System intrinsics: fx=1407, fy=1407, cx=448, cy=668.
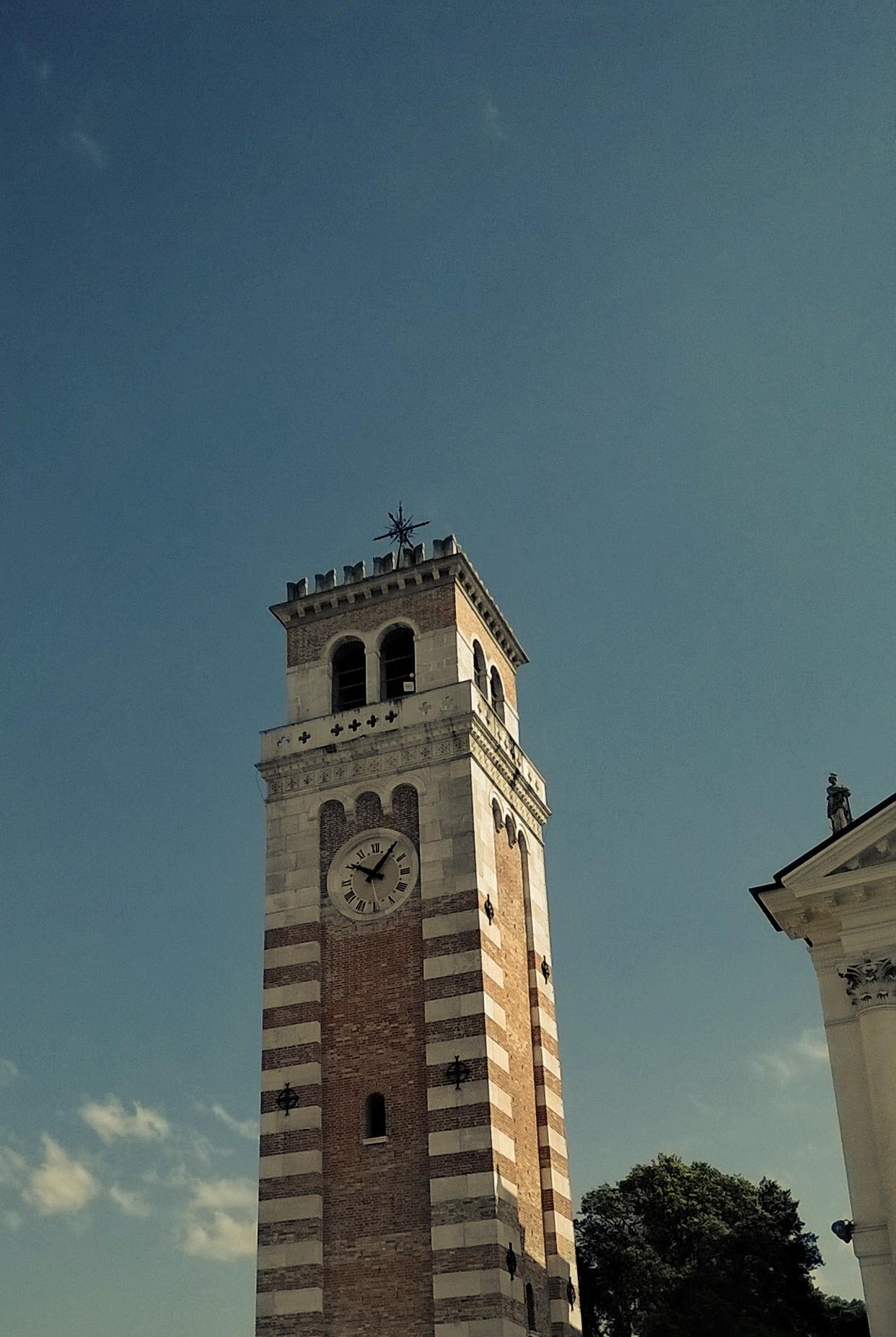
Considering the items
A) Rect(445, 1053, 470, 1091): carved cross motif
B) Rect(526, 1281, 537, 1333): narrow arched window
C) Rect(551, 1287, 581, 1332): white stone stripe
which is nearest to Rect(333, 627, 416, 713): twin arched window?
Rect(445, 1053, 470, 1091): carved cross motif

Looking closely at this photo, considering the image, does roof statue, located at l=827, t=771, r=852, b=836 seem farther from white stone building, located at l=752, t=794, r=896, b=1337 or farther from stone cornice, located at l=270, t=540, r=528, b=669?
stone cornice, located at l=270, t=540, r=528, b=669

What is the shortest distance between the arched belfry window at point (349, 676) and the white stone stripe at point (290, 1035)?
9543 millimetres

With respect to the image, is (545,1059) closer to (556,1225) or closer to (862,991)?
(556,1225)

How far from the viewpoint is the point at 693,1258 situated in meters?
48.8

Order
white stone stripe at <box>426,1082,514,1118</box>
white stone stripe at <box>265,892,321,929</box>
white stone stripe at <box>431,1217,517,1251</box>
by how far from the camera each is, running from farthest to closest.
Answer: white stone stripe at <box>265,892,321,929</box>, white stone stripe at <box>426,1082,514,1118</box>, white stone stripe at <box>431,1217,517,1251</box>

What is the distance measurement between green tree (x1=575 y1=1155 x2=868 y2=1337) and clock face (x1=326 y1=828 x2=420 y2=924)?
19034 millimetres

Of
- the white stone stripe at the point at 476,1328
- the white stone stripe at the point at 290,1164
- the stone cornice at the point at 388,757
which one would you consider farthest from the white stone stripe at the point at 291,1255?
the stone cornice at the point at 388,757

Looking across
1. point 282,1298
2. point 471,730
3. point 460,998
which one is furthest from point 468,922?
point 282,1298

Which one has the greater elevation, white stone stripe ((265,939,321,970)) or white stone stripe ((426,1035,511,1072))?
white stone stripe ((265,939,321,970))

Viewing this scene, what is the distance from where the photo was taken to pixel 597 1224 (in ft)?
165

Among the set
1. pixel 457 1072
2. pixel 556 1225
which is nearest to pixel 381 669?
pixel 457 1072

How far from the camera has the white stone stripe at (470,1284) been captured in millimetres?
31797

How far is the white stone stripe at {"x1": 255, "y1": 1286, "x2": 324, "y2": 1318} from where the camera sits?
32969 millimetres

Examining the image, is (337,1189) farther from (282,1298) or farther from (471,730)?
(471,730)
